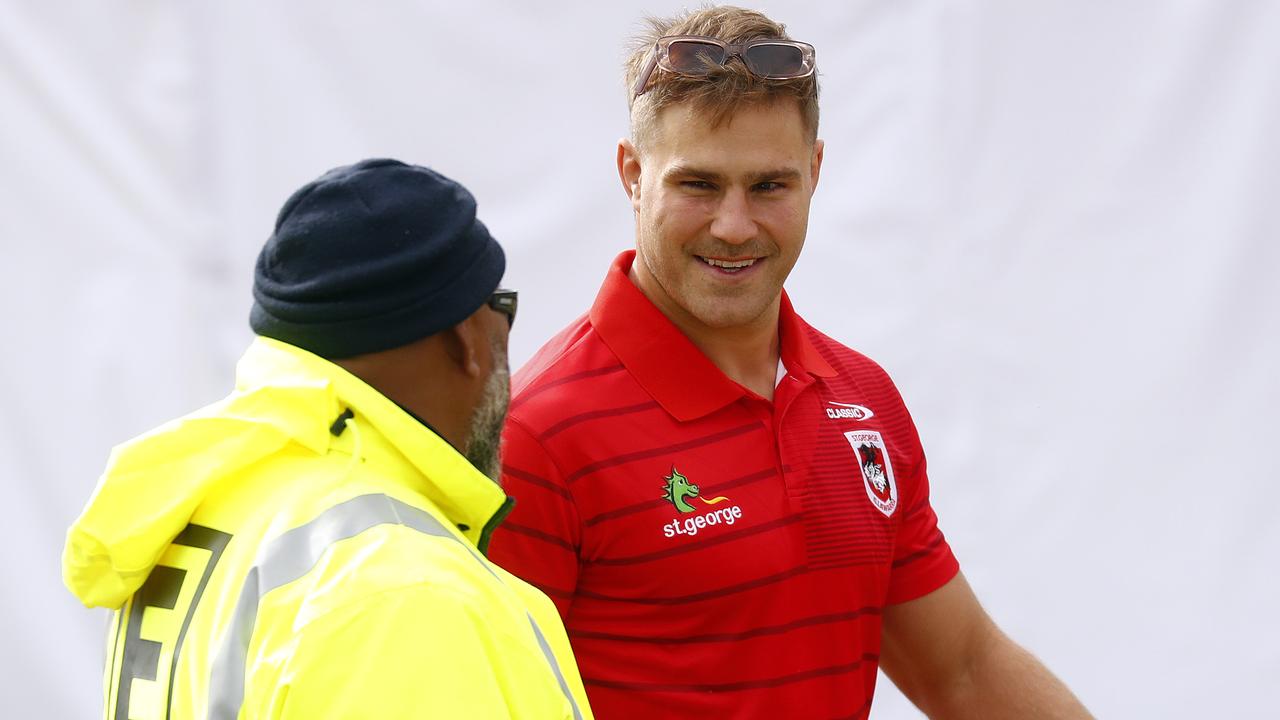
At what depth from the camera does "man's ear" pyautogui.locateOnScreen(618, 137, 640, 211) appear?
1.82 meters

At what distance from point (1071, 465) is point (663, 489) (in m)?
1.34

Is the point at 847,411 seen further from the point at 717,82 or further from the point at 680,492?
the point at 717,82

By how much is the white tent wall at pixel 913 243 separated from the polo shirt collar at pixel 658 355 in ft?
2.83

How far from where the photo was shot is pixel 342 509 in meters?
1.03

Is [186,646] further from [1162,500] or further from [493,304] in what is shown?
[1162,500]

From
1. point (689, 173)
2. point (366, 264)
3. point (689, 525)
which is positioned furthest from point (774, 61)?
point (366, 264)

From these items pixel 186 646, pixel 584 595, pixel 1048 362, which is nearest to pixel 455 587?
pixel 186 646

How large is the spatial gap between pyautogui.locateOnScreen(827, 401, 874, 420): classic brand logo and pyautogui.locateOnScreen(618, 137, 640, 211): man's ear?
377mm

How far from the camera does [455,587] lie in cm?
98

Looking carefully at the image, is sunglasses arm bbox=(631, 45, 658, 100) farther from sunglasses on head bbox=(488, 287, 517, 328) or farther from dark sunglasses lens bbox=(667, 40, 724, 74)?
sunglasses on head bbox=(488, 287, 517, 328)

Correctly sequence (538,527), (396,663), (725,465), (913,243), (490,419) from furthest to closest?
(913,243), (725,465), (538,527), (490,419), (396,663)

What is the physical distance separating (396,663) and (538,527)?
0.63 metres

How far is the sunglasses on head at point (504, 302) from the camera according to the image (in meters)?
1.24

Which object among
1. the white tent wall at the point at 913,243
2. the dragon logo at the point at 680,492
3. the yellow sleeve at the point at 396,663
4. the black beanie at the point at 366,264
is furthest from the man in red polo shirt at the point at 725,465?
the white tent wall at the point at 913,243
